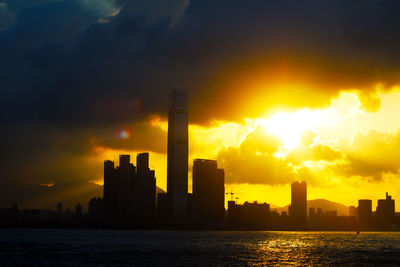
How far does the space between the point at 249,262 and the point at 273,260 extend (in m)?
14.9

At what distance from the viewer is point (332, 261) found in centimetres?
18112

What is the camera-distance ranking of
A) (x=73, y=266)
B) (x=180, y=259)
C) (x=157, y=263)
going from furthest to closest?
(x=180, y=259) → (x=157, y=263) → (x=73, y=266)

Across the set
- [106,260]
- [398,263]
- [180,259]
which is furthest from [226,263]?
[398,263]

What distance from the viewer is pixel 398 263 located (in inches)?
6791

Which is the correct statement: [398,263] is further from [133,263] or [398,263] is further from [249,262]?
[133,263]

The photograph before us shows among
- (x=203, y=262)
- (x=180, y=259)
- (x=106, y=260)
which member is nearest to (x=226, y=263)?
(x=203, y=262)

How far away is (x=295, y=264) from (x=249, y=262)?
14.5 metres

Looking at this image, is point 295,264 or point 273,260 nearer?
point 295,264

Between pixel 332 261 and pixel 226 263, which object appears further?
pixel 332 261

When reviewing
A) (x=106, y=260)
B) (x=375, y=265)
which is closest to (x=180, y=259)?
(x=106, y=260)

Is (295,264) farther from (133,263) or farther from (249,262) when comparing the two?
(133,263)

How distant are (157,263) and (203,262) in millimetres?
14819

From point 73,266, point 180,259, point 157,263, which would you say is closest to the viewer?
point 73,266

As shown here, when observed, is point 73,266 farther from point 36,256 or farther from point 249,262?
point 249,262
